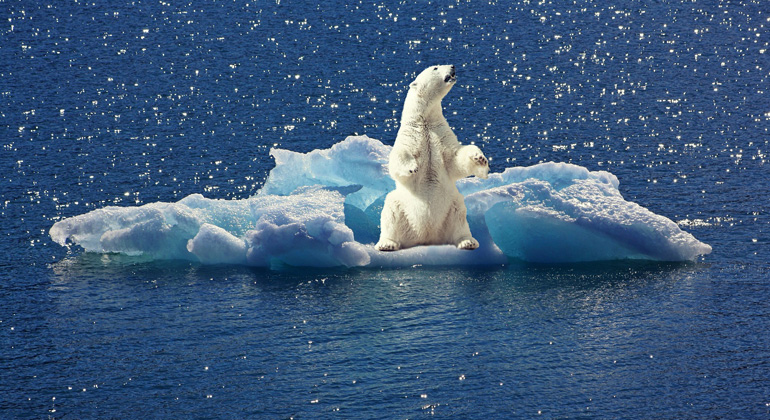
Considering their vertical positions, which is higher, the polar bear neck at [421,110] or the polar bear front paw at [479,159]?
the polar bear neck at [421,110]

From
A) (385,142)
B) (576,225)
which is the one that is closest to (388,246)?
(576,225)

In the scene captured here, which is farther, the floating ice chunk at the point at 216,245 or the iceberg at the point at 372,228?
the floating ice chunk at the point at 216,245

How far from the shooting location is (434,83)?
14.6 metres

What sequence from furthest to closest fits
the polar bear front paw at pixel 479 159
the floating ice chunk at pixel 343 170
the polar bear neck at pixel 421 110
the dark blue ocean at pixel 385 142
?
the floating ice chunk at pixel 343 170, the polar bear neck at pixel 421 110, the polar bear front paw at pixel 479 159, the dark blue ocean at pixel 385 142

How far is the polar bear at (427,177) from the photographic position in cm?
1462

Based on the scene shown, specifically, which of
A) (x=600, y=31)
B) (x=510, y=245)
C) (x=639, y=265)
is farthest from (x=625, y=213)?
(x=600, y=31)

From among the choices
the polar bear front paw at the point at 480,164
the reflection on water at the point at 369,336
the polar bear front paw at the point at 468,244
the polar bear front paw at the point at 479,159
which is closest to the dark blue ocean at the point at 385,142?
the reflection on water at the point at 369,336

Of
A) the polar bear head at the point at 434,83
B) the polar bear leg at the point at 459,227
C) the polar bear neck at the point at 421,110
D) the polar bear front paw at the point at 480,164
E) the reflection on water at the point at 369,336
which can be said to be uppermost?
the polar bear head at the point at 434,83

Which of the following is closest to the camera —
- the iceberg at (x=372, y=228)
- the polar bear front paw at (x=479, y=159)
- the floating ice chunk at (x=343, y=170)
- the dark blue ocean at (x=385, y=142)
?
the dark blue ocean at (x=385, y=142)

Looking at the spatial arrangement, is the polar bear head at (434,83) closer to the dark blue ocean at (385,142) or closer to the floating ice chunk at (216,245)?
the dark blue ocean at (385,142)

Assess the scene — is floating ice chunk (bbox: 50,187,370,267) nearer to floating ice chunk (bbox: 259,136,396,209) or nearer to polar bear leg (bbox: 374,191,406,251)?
polar bear leg (bbox: 374,191,406,251)

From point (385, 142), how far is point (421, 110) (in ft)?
26.0

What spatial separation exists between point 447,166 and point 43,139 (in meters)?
11.8

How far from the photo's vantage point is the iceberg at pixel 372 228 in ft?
48.7
